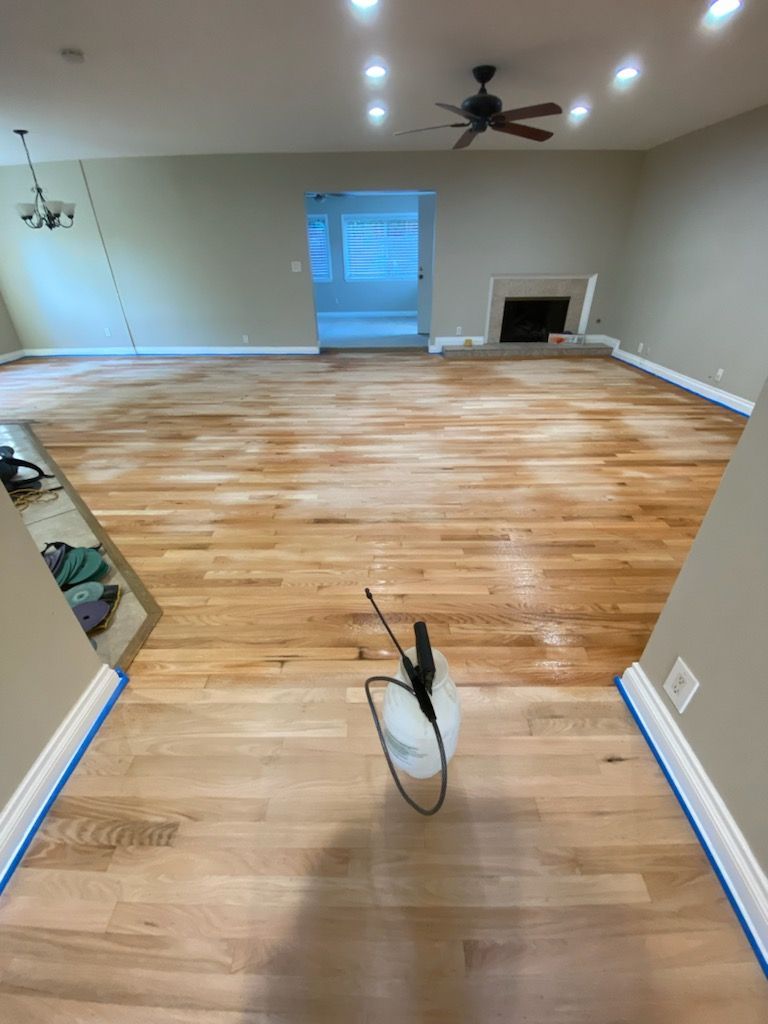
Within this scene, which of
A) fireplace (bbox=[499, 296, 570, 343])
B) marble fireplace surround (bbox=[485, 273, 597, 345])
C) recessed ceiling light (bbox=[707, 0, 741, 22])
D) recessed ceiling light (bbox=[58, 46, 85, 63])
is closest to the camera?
recessed ceiling light (bbox=[707, 0, 741, 22])

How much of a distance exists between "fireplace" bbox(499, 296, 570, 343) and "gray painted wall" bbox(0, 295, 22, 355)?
7833 millimetres

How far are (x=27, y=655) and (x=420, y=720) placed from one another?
100 cm

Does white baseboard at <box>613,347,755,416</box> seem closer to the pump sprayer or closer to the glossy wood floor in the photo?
the glossy wood floor

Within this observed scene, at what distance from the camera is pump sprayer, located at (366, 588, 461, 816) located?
33.6 inches

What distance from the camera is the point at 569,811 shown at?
1.05 metres

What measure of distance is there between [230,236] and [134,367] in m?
2.37

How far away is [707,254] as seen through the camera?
14.1ft

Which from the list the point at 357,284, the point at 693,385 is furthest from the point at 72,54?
the point at 357,284

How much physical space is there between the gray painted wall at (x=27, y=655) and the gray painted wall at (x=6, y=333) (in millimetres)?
7814

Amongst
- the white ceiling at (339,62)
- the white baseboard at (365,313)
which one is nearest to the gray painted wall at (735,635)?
the white ceiling at (339,62)

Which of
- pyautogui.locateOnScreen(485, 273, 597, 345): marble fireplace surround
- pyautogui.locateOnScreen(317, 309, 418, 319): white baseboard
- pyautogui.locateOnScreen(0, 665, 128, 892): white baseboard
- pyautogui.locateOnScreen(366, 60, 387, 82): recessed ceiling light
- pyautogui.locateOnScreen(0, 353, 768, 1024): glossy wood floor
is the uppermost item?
pyautogui.locateOnScreen(366, 60, 387, 82): recessed ceiling light

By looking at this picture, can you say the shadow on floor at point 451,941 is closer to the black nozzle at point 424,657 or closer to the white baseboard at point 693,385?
the black nozzle at point 424,657

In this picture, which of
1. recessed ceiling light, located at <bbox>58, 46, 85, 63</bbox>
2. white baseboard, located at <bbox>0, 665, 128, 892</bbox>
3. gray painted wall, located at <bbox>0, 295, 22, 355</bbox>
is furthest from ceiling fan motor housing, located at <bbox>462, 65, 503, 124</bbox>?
gray painted wall, located at <bbox>0, 295, 22, 355</bbox>

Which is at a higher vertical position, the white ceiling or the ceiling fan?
the white ceiling
